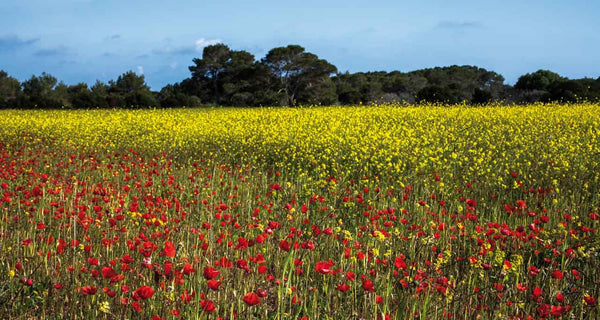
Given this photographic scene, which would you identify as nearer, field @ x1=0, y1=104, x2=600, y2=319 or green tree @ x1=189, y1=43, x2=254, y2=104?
field @ x1=0, y1=104, x2=600, y2=319

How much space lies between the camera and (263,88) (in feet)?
148

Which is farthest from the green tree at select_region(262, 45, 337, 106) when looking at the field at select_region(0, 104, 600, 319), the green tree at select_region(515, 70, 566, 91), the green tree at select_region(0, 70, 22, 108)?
the field at select_region(0, 104, 600, 319)

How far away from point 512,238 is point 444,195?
2.41 meters

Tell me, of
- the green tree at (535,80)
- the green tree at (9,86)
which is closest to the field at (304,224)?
the green tree at (535,80)

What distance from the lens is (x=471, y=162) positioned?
8.59m

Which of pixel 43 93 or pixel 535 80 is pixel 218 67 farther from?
pixel 535 80

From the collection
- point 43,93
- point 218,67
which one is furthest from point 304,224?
point 218,67

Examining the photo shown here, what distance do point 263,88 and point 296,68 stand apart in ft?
12.6

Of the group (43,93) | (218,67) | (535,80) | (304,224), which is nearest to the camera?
(304,224)

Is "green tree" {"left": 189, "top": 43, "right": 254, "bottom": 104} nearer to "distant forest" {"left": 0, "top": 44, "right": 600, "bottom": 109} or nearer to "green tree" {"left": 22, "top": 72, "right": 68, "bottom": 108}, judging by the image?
"distant forest" {"left": 0, "top": 44, "right": 600, "bottom": 109}

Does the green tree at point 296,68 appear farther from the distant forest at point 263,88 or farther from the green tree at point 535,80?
the green tree at point 535,80

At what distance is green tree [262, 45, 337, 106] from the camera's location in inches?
1788

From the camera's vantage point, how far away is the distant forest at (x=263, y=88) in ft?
107

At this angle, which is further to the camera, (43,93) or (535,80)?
(535,80)
